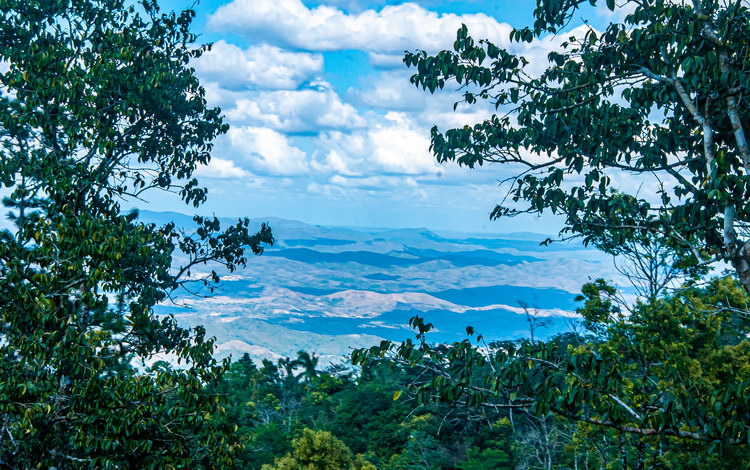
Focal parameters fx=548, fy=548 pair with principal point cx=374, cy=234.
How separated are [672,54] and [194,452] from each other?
25.2ft

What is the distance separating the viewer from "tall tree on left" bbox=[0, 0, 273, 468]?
21.2ft

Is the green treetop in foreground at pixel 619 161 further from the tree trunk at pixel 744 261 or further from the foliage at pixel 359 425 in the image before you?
the foliage at pixel 359 425

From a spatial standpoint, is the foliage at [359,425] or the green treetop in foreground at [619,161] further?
the foliage at [359,425]

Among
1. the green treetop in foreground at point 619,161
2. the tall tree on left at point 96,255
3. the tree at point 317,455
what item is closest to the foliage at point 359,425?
the tree at point 317,455

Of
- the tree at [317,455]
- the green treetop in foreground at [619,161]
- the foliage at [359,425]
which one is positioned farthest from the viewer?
the foliage at [359,425]

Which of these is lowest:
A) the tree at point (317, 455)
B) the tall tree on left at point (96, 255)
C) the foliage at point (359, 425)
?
the foliage at point (359, 425)

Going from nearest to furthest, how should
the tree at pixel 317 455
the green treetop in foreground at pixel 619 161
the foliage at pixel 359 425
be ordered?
the green treetop in foreground at pixel 619 161
the tree at pixel 317 455
the foliage at pixel 359 425

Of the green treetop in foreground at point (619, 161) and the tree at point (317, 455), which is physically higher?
the green treetop in foreground at point (619, 161)

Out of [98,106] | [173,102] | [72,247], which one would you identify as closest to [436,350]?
[72,247]

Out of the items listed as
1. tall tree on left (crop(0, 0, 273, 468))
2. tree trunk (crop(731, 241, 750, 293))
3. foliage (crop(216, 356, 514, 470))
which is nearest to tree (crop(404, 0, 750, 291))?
tree trunk (crop(731, 241, 750, 293))

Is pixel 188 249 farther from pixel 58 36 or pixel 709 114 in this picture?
pixel 709 114

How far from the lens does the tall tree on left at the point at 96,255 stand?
6.45 m

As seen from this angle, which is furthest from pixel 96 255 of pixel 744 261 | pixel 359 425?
pixel 359 425

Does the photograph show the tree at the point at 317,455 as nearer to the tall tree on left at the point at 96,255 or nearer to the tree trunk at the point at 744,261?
the tall tree on left at the point at 96,255
